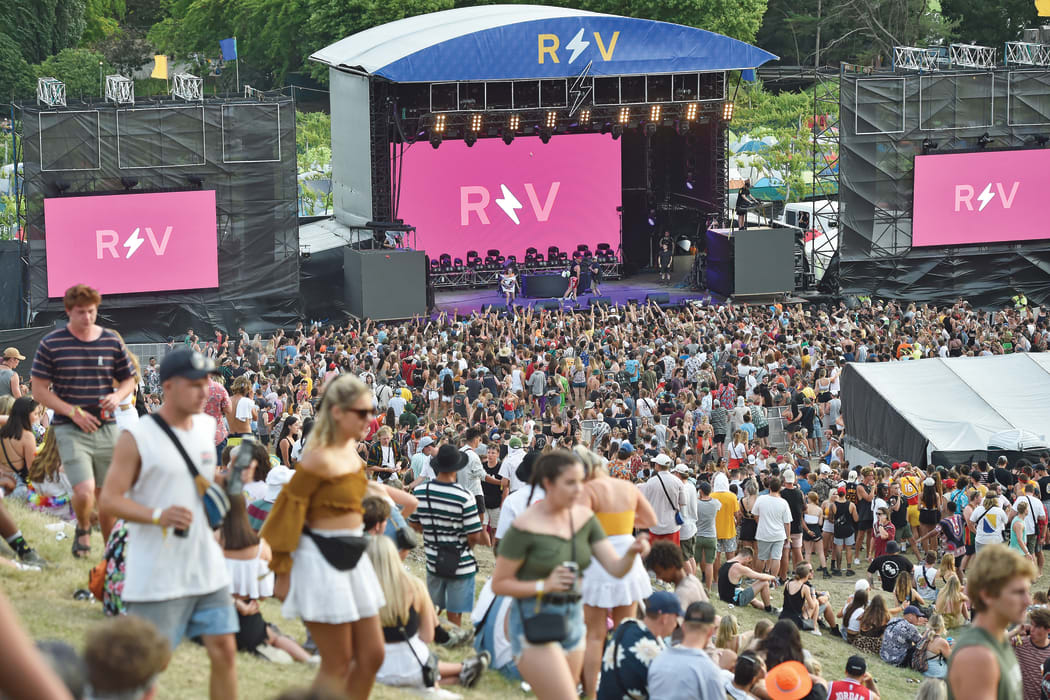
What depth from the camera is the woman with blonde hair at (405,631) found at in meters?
6.44

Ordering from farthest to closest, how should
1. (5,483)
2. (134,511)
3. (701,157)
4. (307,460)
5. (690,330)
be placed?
(701,157), (690,330), (5,483), (307,460), (134,511)

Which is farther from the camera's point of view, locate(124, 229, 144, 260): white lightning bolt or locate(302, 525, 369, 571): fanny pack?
locate(124, 229, 144, 260): white lightning bolt

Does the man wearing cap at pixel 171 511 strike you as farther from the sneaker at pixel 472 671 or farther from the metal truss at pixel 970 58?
the metal truss at pixel 970 58

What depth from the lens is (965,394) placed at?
1739 centimetres

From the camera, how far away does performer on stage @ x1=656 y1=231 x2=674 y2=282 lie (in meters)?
33.5

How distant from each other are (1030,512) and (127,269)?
1809cm

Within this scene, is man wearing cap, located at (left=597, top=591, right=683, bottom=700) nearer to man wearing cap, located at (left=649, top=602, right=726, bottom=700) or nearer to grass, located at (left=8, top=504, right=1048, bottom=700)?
man wearing cap, located at (left=649, top=602, right=726, bottom=700)

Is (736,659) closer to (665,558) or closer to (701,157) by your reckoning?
(665,558)

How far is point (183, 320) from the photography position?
27.5 meters

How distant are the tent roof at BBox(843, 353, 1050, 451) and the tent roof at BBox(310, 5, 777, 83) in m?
12.9

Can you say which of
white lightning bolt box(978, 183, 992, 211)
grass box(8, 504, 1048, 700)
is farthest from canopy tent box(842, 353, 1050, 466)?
white lightning bolt box(978, 183, 992, 211)

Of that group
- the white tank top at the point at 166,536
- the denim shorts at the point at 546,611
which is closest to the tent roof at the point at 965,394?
the denim shorts at the point at 546,611

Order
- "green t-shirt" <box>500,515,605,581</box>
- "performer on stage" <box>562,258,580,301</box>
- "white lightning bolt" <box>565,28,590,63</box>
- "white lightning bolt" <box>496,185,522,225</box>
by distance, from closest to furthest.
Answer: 1. "green t-shirt" <box>500,515,605,581</box>
2. "white lightning bolt" <box>565,28,590,63</box>
3. "performer on stage" <box>562,258,580,301</box>
4. "white lightning bolt" <box>496,185,522,225</box>

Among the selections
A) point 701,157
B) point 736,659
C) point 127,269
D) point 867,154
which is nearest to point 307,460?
point 736,659
